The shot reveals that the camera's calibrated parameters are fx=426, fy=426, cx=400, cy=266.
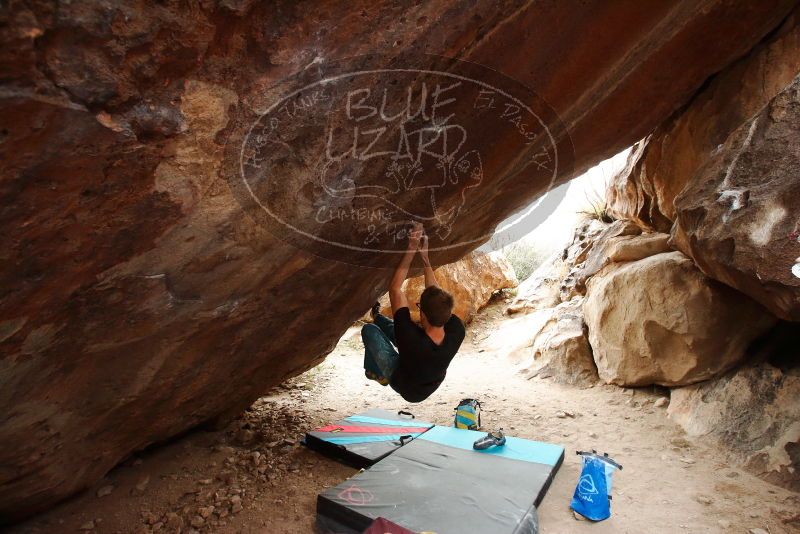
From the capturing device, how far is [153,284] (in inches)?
88.5

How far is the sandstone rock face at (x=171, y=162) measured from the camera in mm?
1461

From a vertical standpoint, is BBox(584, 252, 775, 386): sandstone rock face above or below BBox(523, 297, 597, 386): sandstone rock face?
above

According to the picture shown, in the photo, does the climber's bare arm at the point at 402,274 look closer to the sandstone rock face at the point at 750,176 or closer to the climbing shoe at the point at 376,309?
the climbing shoe at the point at 376,309

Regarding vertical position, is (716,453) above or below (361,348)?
above

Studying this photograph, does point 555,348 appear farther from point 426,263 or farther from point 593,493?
point 426,263

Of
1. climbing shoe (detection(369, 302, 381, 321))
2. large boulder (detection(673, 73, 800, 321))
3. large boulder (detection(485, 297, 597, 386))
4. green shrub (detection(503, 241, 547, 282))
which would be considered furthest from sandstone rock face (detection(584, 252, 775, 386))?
green shrub (detection(503, 241, 547, 282))

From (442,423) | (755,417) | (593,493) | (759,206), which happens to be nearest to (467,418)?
(442,423)

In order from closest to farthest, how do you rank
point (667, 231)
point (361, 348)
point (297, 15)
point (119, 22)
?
point (119, 22)
point (297, 15)
point (667, 231)
point (361, 348)

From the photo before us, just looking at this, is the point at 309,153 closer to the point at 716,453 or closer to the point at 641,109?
the point at 641,109

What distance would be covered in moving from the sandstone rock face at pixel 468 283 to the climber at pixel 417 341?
257 inches

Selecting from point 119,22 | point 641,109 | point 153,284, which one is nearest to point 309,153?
point 119,22

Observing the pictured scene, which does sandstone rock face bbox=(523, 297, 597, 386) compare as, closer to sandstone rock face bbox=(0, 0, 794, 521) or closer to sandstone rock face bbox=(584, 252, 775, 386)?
sandstone rock face bbox=(584, 252, 775, 386)

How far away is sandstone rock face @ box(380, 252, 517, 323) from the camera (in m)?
10.3

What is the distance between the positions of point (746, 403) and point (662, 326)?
1123 millimetres
